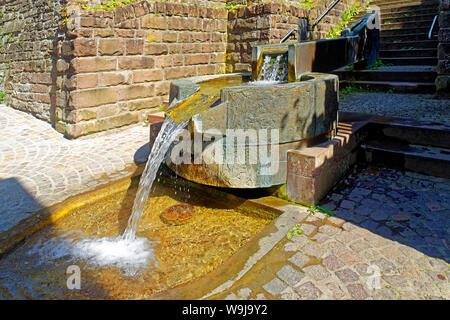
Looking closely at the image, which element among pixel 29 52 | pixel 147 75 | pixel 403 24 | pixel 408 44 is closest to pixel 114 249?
pixel 147 75

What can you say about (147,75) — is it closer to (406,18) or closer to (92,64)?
(92,64)

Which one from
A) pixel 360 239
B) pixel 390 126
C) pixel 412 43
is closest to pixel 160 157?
pixel 360 239

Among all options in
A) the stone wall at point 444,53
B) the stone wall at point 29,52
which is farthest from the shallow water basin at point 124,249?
the stone wall at point 444,53

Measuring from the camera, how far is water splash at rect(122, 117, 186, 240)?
3360 millimetres

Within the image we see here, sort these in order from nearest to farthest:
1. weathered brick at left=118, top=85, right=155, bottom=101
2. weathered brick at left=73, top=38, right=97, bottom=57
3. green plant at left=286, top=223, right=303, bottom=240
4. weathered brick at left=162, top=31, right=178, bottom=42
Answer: green plant at left=286, top=223, right=303, bottom=240
weathered brick at left=73, top=38, right=97, bottom=57
weathered brick at left=118, top=85, right=155, bottom=101
weathered brick at left=162, top=31, right=178, bottom=42

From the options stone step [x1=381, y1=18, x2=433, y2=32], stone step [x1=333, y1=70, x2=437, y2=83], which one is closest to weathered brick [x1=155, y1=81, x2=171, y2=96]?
stone step [x1=333, y1=70, x2=437, y2=83]

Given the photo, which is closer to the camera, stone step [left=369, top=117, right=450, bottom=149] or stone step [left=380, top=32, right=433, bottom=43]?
stone step [left=369, top=117, right=450, bottom=149]

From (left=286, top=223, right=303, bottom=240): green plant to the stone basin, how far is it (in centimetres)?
62

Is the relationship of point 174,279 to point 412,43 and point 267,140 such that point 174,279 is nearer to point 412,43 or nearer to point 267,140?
point 267,140

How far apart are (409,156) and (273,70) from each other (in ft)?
8.83

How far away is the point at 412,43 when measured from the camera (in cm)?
890

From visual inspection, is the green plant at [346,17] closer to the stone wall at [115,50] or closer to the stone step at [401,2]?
the stone step at [401,2]

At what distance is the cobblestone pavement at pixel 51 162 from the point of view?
11.9 feet

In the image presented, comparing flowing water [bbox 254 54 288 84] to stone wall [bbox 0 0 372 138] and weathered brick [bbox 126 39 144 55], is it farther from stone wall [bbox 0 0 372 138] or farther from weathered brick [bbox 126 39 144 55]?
weathered brick [bbox 126 39 144 55]
